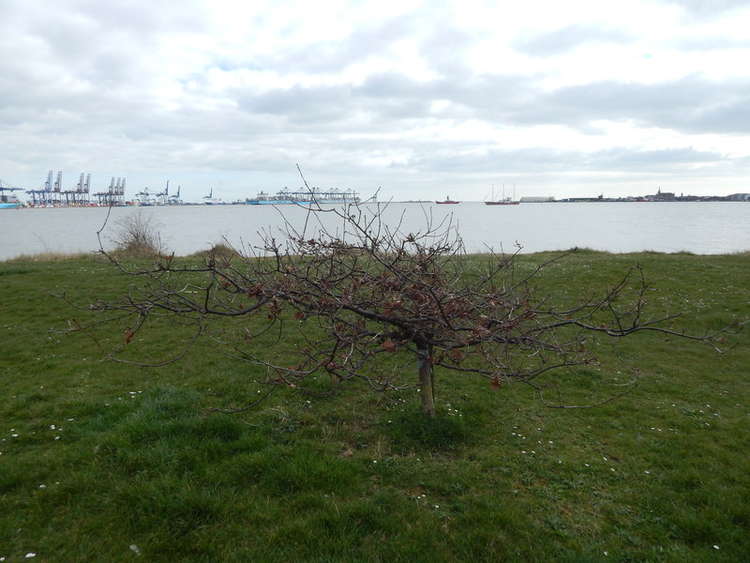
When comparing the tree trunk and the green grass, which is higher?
the tree trunk

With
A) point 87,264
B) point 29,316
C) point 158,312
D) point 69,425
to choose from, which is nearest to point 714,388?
point 69,425

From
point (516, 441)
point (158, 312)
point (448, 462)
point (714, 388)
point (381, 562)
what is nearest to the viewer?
point (381, 562)

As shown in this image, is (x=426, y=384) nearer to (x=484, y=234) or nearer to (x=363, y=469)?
(x=363, y=469)

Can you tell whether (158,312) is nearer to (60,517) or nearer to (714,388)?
(60,517)

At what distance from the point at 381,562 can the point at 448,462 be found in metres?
1.65

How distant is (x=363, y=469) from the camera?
4.78 metres

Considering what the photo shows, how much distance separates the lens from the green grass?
376cm

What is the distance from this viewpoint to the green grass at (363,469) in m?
3.76

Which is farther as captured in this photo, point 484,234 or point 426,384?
point 484,234

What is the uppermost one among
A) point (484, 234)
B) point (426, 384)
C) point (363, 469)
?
point (484, 234)

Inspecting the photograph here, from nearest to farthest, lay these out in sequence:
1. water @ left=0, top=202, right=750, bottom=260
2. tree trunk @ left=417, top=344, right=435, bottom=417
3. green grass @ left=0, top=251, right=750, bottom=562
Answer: green grass @ left=0, top=251, right=750, bottom=562
tree trunk @ left=417, top=344, right=435, bottom=417
water @ left=0, top=202, right=750, bottom=260

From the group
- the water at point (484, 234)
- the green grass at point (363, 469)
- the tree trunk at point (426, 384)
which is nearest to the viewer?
the green grass at point (363, 469)

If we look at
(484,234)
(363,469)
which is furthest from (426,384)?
(484,234)

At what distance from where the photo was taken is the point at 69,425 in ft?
18.3
